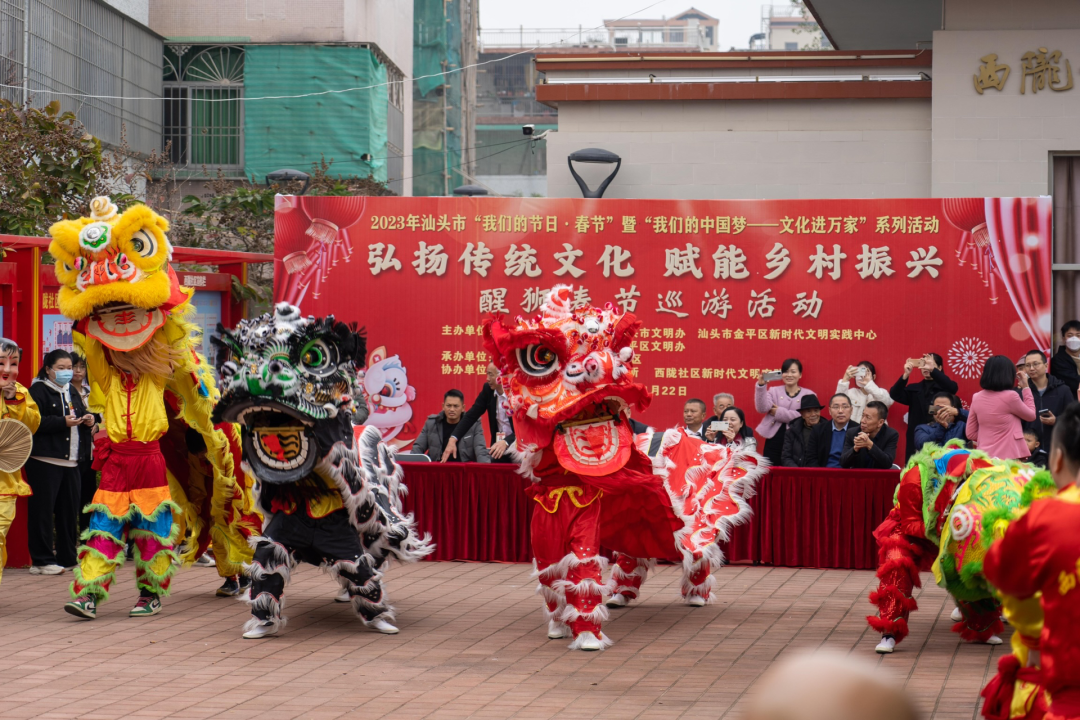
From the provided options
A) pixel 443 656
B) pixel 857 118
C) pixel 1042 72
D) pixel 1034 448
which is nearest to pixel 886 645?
pixel 443 656

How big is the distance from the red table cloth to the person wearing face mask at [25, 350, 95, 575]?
235 centimetres

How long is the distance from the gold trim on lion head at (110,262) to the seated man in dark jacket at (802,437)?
15.1 ft

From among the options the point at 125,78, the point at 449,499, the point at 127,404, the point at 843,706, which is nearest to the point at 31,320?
the point at 127,404

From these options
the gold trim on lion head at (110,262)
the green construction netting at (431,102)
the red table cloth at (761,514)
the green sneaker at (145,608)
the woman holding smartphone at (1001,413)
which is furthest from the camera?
the green construction netting at (431,102)

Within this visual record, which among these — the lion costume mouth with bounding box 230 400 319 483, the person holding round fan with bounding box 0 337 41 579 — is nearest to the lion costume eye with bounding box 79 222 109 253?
the person holding round fan with bounding box 0 337 41 579

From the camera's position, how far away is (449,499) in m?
10.1

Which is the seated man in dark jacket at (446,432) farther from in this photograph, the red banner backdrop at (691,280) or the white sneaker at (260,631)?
the white sneaker at (260,631)

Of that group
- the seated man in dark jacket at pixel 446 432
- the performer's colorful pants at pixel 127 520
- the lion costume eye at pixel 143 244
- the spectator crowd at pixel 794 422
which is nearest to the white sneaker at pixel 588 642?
the spectator crowd at pixel 794 422

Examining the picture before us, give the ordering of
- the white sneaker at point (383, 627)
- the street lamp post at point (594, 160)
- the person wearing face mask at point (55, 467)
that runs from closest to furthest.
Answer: the white sneaker at point (383, 627) < the person wearing face mask at point (55, 467) < the street lamp post at point (594, 160)

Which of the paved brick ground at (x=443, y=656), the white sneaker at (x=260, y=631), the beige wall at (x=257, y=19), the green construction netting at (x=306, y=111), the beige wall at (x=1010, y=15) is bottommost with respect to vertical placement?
the paved brick ground at (x=443, y=656)

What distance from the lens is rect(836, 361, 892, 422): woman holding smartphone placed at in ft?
34.0

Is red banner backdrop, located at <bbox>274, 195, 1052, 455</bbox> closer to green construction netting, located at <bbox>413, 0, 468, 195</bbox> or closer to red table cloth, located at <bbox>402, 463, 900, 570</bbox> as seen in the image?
red table cloth, located at <bbox>402, 463, 900, 570</bbox>

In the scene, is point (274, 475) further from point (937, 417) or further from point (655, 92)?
point (655, 92)

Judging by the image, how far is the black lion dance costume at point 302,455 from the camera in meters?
7.02
